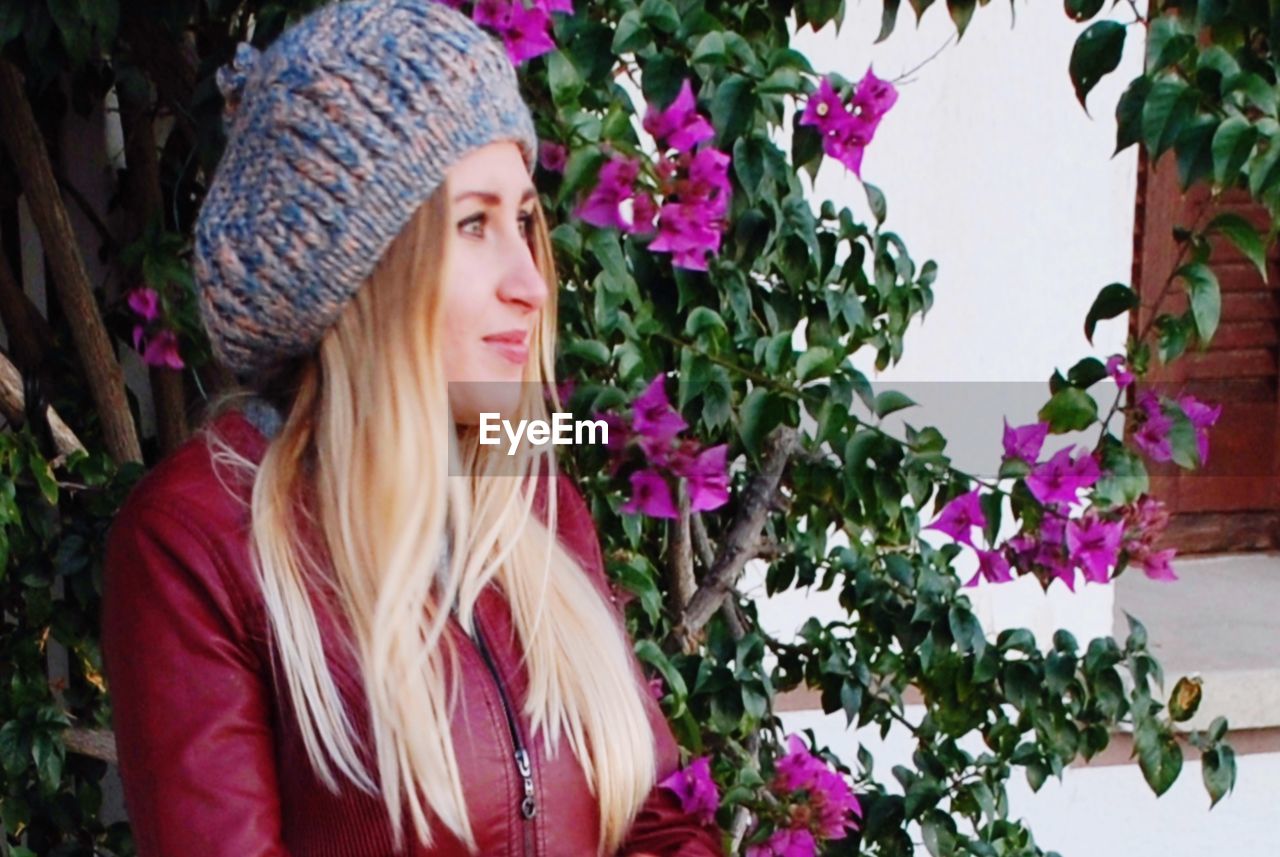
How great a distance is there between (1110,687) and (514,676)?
3.05 feet

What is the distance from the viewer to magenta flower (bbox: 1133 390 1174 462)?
1.76 meters

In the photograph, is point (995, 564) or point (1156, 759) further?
point (1156, 759)

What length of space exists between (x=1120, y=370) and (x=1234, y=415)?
2148 mm

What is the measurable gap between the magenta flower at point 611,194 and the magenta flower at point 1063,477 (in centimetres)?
53

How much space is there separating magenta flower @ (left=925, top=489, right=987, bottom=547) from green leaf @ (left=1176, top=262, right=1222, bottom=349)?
11.4 inches

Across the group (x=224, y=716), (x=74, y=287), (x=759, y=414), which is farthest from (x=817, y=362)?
(x=74, y=287)

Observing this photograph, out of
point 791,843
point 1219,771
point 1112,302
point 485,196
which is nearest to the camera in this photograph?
point 485,196

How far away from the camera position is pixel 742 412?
1.75 metres

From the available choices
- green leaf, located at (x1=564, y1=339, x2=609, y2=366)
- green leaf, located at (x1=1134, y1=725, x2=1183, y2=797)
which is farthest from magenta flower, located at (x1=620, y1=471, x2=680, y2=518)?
green leaf, located at (x1=1134, y1=725, x2=1183, y2=797)

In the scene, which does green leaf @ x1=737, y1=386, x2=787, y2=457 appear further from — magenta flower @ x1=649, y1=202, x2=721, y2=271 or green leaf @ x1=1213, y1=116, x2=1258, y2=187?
green leaf @ x1=1213, y1=116, x2=1258, y2=187

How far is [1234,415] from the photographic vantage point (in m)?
3.75

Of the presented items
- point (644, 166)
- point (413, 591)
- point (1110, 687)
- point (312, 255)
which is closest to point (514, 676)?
point (413, 591)

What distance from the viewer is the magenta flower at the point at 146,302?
6.40ft

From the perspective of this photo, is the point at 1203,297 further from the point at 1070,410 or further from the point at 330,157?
the point at 330,157
